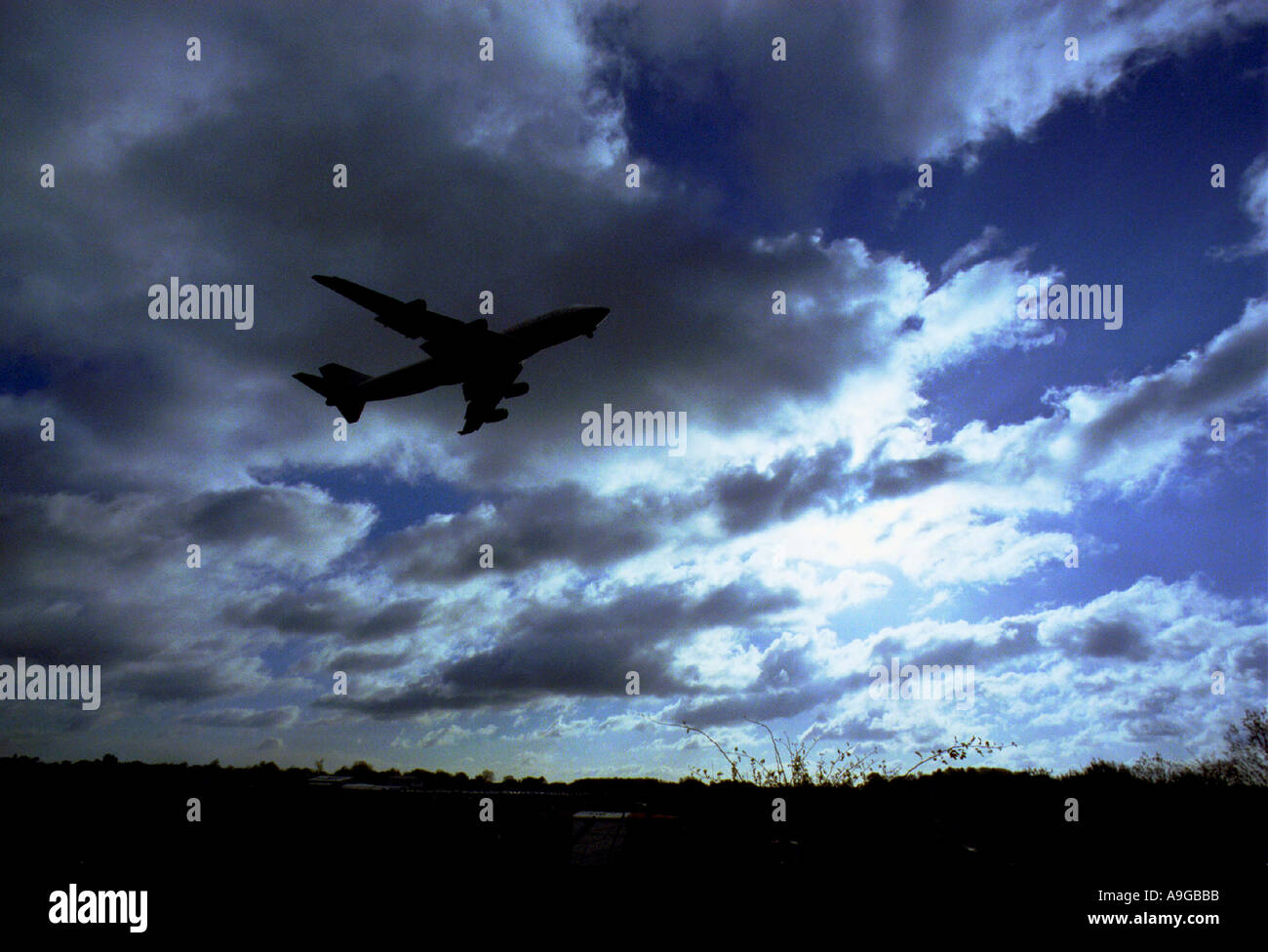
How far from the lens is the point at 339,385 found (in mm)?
A: 42031

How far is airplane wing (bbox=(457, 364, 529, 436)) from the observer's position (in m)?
→ 33.0

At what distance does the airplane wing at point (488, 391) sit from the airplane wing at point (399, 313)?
9.71 ft

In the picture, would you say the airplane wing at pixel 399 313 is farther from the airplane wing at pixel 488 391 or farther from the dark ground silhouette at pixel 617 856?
the dark ground silhouette at pixel 617 856

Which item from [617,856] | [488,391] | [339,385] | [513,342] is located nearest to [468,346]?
[513,342]

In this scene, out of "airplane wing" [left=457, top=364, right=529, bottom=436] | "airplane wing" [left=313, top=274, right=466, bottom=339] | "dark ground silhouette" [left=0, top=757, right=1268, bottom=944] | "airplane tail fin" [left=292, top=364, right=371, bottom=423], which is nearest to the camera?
"dark ground silhouette" [left=0, top=757, right=1268, bottom=944]

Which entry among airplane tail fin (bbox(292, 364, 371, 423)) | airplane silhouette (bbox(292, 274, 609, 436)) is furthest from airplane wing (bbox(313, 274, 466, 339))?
airplane tail fin (bbox(292, 364, 371, 423))

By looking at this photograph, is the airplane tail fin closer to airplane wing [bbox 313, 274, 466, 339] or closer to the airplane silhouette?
the airplane silhouette

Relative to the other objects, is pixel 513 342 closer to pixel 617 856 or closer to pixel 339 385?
pixel 339 385

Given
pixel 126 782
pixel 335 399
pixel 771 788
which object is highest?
pixel 335 399
